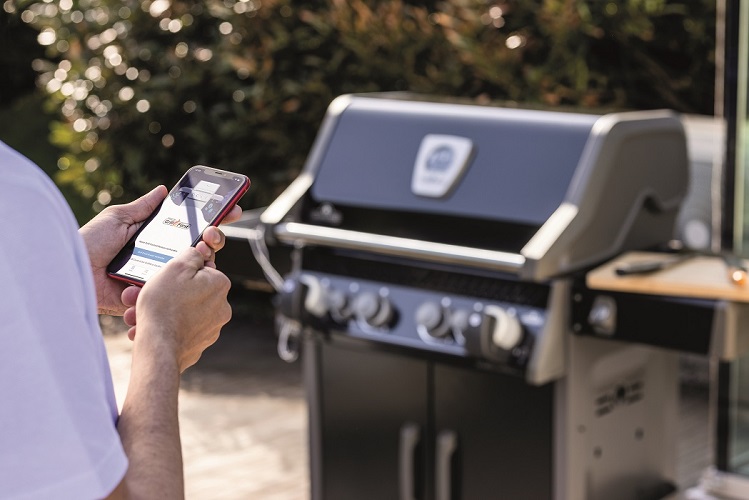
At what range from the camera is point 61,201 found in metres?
1.06

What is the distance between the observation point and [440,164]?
3.10 meters

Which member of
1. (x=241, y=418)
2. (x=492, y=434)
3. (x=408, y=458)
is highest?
(x=492, y=434)

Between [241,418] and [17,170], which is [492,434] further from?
[241,418]

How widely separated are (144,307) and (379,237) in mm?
1855

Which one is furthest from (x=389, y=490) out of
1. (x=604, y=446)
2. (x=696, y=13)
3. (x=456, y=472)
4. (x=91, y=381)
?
(x=696, y=13)

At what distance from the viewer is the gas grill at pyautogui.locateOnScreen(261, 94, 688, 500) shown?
2.89 meters

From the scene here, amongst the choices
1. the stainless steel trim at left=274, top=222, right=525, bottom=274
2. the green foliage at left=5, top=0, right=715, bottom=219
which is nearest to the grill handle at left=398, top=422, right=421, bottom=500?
the stainless steel trim at left=274, top=222, right=525, bottom=274

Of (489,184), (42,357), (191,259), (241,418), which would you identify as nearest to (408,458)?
(489,184)

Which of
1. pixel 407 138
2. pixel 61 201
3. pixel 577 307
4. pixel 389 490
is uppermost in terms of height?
pixel 61 201

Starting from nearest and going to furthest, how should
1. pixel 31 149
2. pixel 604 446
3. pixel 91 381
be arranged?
pixel 91 381 < pixel 604 446 < pixel 31 149

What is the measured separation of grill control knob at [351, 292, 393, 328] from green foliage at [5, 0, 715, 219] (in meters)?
2.69

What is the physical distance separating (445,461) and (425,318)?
0.44 m

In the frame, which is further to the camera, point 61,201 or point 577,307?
point 577,307

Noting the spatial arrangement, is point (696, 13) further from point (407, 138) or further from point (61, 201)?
point (61, 201)
